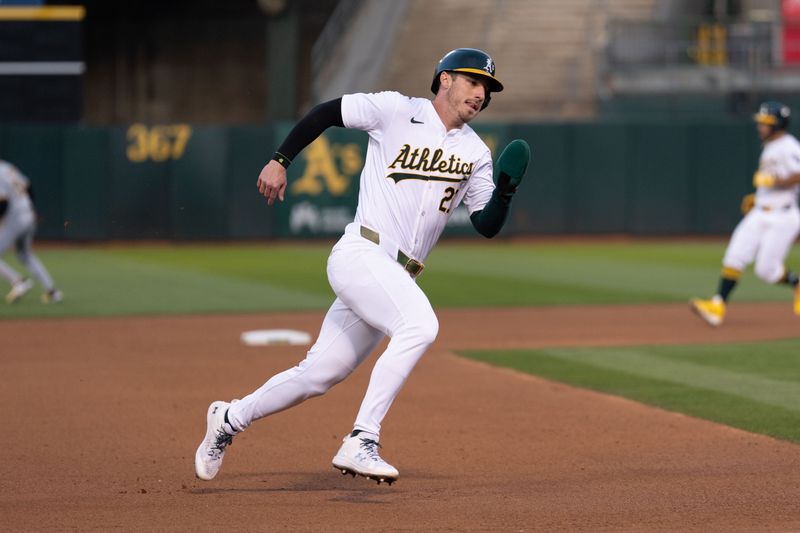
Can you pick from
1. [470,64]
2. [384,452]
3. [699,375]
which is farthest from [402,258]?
[699,375]

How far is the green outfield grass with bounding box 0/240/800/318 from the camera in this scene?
1870 centimetres

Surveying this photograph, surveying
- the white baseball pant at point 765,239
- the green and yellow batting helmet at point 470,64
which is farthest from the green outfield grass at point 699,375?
the green and yellow batting helmet at point 470,64

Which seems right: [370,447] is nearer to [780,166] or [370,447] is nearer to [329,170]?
[780,166]

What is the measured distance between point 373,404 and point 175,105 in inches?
1531

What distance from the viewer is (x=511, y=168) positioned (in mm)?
6746

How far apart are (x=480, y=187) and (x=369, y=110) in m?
0.75

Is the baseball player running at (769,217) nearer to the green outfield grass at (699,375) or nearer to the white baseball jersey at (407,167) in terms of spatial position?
the green outfield grass at (699,375)

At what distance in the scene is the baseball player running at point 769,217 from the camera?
1540cm

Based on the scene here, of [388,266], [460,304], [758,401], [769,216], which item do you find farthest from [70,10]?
[388,266]

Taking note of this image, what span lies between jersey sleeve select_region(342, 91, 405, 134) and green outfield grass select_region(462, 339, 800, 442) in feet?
11.3

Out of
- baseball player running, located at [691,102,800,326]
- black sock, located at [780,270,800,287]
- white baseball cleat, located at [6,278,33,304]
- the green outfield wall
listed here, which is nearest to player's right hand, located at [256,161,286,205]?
baseball player running, located at [691,102,800,326]

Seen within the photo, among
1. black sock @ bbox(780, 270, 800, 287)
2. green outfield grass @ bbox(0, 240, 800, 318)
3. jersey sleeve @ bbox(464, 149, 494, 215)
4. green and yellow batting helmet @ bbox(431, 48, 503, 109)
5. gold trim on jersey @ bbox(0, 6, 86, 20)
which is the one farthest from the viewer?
gold trim on jersey @ bbox(0, 6, 86, 20)

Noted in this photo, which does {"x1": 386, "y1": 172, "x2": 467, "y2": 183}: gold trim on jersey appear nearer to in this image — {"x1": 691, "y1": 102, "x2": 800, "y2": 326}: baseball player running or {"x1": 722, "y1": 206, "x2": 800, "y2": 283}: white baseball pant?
{"x1": 691, "y1": 102, "x2": 800, "y2": 326}: baseball player running

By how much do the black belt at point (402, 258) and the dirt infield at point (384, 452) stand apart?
3.64 ft
